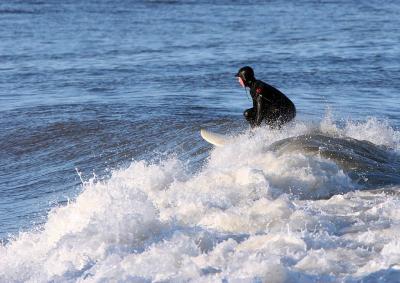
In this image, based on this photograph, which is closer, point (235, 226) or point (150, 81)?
point (235, 226)

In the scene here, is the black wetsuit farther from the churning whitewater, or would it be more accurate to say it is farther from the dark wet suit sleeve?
the churning whitewater

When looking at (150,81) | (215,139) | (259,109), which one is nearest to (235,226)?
(259,109)

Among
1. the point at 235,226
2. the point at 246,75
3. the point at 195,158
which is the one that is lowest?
the point at 195,158

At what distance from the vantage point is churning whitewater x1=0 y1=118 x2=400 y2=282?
24.2 feet

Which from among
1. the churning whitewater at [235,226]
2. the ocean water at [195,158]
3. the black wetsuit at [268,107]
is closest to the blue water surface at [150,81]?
the ocean water at [195,158]

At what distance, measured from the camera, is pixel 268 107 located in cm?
1265

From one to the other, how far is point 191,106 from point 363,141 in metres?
6.15

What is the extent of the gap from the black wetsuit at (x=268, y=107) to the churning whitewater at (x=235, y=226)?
110cm

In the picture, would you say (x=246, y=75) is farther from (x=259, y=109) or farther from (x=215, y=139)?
(x=215, y=139)

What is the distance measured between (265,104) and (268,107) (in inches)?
3.5

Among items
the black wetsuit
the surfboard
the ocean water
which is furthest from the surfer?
the surfboard

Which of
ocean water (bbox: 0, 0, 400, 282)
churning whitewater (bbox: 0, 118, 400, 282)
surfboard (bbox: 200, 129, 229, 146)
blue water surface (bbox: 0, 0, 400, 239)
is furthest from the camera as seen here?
blue water surface (bbox: 0, 0, 400, 239)

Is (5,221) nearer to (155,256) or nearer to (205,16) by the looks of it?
(155,256)

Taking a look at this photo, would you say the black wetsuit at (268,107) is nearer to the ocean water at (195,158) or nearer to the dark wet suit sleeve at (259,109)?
the dark wet suit sleeve at (259,109)
